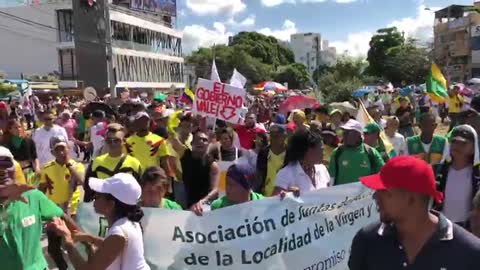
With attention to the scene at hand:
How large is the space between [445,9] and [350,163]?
76.6m

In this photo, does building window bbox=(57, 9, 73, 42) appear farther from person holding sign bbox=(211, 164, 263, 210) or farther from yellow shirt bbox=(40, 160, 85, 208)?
person holding sign bbox=(211, 164, 263, 210)

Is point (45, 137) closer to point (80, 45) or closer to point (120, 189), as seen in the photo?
point (120, 189)

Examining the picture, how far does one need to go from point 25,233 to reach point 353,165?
128 inches

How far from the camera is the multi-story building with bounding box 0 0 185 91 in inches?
2030

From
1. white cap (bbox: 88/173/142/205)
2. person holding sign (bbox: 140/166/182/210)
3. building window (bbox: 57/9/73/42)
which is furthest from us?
building window (bbox: 57/9/73/42)

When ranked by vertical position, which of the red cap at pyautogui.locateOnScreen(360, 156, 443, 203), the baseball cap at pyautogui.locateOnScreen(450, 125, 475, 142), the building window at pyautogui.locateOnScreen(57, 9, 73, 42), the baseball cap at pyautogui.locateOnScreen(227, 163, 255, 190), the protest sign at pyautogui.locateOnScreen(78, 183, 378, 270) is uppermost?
the building window at pyautogui.locateOnScreen(57, 9, 73, 42)

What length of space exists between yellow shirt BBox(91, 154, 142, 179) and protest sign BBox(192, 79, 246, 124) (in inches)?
142

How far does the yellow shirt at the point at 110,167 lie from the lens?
566cm

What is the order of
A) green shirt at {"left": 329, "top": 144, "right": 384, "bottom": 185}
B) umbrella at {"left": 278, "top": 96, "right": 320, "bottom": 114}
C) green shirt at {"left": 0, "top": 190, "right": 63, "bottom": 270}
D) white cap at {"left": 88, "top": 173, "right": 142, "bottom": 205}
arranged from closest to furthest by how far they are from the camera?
white cap at {"left": 88, "top": 173, "right": 142, "bottom": 205} → green shirt at {"left": 0, "top": 190, "right": 63, "bottom": 270} → green shirt at {"left": 329, "top": 144, "right": 384, "bottom": 185} → umbrella at {"left": 278, "top": 96, "right": 320, "bottom": 114}

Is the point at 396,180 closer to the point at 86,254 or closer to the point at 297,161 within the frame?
the point at 86,254

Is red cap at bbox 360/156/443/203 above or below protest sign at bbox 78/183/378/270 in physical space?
above

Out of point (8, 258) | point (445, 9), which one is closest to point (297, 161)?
point (8, 258)

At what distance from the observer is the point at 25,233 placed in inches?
144

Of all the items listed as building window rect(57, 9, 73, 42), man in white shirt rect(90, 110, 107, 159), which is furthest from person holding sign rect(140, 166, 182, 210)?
building window rect(57, 9, 73, 42)
